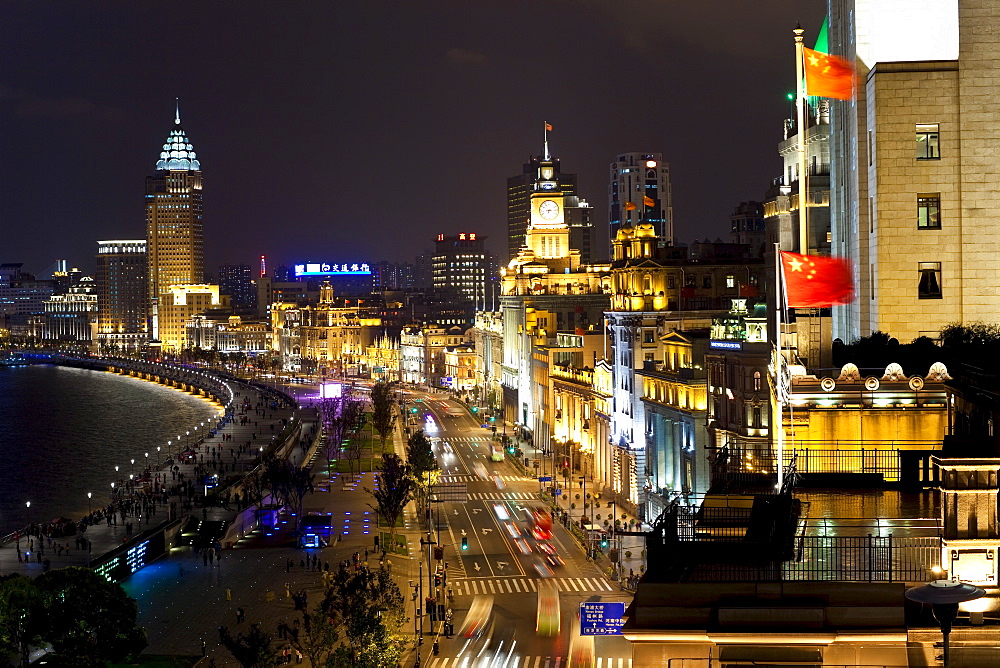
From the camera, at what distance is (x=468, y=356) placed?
180500 millimetres

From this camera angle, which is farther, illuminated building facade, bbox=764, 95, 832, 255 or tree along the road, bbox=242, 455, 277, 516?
tree along the road, bbox=242, 455, 277, 516

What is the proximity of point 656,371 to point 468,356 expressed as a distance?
11316 cm

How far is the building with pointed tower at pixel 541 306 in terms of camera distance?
109 m

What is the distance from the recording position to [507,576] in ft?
182

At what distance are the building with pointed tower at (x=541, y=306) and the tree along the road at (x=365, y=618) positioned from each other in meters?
56.7

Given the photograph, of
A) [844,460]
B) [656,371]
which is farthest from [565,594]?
[844,460]

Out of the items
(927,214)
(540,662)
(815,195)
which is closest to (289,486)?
(815,195)

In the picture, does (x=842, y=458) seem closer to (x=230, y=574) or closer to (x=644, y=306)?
(x=230, y=574)

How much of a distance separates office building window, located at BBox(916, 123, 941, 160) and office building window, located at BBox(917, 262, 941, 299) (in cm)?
311

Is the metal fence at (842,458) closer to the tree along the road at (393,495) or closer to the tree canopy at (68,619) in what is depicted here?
the tree canopy at (68,619)

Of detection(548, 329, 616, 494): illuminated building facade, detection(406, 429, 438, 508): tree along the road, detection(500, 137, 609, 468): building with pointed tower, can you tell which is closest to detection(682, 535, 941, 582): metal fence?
detection(548, 329, 616, 494): illuminated building facade

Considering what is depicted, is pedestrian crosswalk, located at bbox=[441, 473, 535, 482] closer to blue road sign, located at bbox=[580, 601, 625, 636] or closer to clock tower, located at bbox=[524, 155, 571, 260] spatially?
clock tower, located at bbox=[524, 155, 571, 260]

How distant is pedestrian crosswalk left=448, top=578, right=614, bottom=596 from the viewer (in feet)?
170

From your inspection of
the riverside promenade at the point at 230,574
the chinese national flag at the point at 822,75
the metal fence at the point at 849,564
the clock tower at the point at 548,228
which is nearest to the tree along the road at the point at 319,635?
the riverside promenade at the point at 230,574
